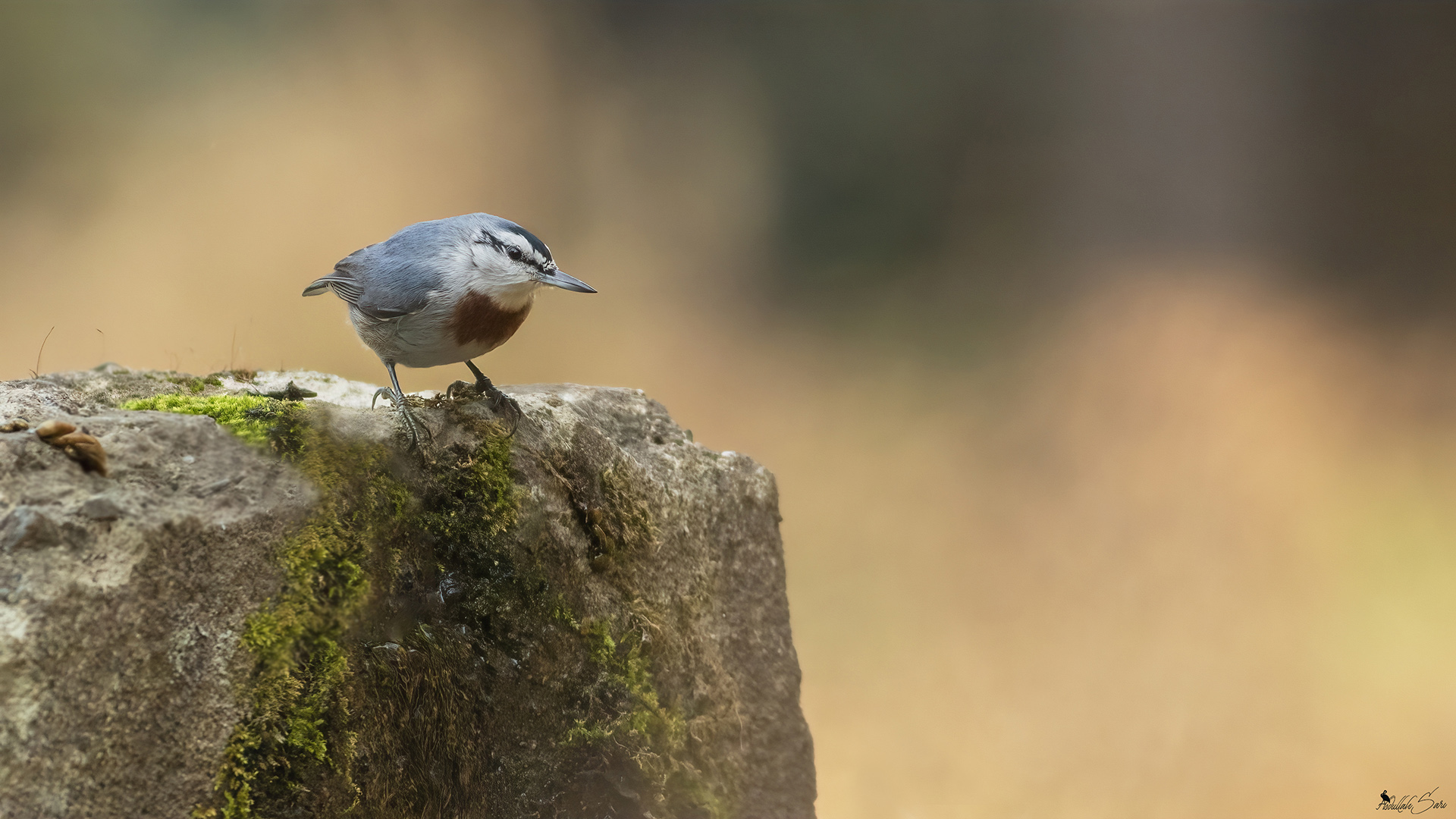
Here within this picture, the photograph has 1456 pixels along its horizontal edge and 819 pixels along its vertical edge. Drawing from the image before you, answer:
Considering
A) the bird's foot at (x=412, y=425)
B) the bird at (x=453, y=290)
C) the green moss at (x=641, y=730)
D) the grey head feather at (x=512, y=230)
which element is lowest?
the green moss at (x=641, y=730)

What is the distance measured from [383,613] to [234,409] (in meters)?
0.53

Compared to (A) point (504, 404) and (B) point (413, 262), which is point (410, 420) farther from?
(B) point (413, 262)

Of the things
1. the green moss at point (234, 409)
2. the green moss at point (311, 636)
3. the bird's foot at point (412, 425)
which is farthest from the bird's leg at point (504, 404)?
the green moss at point (234, 409)

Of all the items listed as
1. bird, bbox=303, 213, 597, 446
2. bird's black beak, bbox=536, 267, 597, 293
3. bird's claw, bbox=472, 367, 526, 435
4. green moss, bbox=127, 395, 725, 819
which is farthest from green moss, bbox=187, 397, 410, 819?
bird's black beak, bbox=536, 267, 597, 293

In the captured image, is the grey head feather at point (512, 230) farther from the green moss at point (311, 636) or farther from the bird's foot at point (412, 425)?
the green moss at point (311, 636)

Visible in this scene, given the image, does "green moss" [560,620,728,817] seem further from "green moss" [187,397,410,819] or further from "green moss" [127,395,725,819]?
"green moss" [187,397,410,819]

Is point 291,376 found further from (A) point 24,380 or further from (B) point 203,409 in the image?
(B) point 203,409

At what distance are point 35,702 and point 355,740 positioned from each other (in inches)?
21.7

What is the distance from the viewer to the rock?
5.13 feet

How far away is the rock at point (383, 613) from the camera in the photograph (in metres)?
1.56

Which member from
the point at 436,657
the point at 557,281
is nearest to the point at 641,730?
the point at 436,657

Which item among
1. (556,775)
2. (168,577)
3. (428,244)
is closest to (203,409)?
(168,577)

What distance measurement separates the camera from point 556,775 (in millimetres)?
2260

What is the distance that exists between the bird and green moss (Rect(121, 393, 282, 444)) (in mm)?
276
